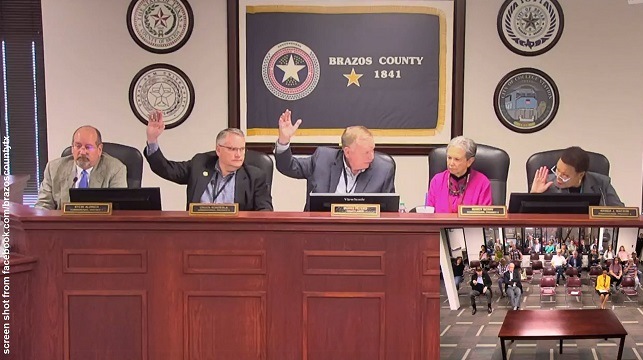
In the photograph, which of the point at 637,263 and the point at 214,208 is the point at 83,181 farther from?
the point at 637,263

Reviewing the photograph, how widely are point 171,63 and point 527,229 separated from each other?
10.4ft

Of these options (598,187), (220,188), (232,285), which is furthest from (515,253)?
(220,188)

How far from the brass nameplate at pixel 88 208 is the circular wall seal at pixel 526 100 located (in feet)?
10.1

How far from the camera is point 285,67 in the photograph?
425 cm

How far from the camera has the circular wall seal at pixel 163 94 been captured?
4266 mm

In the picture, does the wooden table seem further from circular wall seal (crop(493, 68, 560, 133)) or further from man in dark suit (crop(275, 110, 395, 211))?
circular wall seal (crop(493, 68, 560, 133))

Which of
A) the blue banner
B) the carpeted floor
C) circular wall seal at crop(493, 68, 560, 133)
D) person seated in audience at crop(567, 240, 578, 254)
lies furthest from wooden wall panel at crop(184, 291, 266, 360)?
circular wall seal at crop(493, 68, 560, 133)

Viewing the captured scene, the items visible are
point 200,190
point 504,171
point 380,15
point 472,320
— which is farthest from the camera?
point 380,15

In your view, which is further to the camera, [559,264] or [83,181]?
[83,181]

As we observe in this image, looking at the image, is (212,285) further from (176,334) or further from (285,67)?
(285,67)

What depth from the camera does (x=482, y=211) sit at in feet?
6.55

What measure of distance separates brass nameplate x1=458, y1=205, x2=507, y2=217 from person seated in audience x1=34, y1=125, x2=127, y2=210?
76.4 inches

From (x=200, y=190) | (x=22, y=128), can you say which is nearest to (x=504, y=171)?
(x=200, y=190)

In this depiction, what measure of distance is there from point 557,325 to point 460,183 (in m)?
1.15
